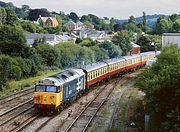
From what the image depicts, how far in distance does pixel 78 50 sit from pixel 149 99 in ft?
179

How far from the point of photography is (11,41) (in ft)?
188

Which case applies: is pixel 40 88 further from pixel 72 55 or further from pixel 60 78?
pixel 72 55

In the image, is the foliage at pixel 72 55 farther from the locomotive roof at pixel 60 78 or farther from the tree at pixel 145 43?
the locomotive roof at pixel 60 78

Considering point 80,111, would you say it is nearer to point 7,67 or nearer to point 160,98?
point 160,98

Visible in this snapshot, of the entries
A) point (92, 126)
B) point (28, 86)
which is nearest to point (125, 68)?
point (28, 86)

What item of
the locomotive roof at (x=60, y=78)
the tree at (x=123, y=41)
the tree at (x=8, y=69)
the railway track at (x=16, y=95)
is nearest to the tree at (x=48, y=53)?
the tree at (x=8, y=69)

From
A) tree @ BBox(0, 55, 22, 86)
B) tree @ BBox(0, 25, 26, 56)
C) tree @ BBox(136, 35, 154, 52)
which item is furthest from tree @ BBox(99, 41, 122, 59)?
tree @ BBox(0, 55, 22, 86)

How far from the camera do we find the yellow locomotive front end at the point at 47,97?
27906mm

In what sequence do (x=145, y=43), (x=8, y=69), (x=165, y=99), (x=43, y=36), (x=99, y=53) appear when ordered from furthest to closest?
(x=145, y=43), (x=43, y=36), (x=99, y=53), (x=8, y=69), (x=165, y=99)

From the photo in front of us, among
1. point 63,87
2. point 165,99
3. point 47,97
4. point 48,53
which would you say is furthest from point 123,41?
point 165,99

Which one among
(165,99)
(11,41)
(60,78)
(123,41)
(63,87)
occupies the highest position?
(11,41)

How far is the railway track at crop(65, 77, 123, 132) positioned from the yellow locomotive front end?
192cm

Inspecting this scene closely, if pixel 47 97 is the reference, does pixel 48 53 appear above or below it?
above

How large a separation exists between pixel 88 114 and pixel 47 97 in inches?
149
